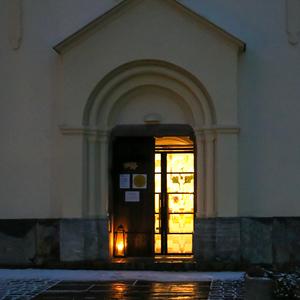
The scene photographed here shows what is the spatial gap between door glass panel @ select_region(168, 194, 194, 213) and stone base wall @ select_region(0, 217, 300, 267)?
1780 mm

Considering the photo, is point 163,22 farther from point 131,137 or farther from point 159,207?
point 159,207

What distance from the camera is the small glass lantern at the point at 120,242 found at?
1396 centimetres

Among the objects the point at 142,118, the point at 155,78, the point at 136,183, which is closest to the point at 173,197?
the point at 136,183

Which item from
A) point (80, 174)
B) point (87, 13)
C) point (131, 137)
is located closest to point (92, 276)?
point (80, 174)

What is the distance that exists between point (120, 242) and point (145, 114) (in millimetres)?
2669

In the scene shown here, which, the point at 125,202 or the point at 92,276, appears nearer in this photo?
the point at 92,276

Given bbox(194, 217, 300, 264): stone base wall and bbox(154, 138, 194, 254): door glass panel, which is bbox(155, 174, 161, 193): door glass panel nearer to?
bbox(154, 138, 194, 254): door glass panel

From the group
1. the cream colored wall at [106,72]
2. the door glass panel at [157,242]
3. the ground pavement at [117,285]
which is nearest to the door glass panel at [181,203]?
the door glass panel at [157,242]

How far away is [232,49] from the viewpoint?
13203 mm

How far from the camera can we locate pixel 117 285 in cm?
1155

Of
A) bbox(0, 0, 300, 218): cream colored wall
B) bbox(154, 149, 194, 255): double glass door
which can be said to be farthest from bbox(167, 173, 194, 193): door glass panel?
bbox(0, 0, 300, 218): cream colored wall

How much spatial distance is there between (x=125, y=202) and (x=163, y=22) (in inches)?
148

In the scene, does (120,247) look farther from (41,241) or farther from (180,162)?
(180,162)

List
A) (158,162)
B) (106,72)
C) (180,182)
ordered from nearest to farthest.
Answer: (106,72)
(180,182)
(158,162)
